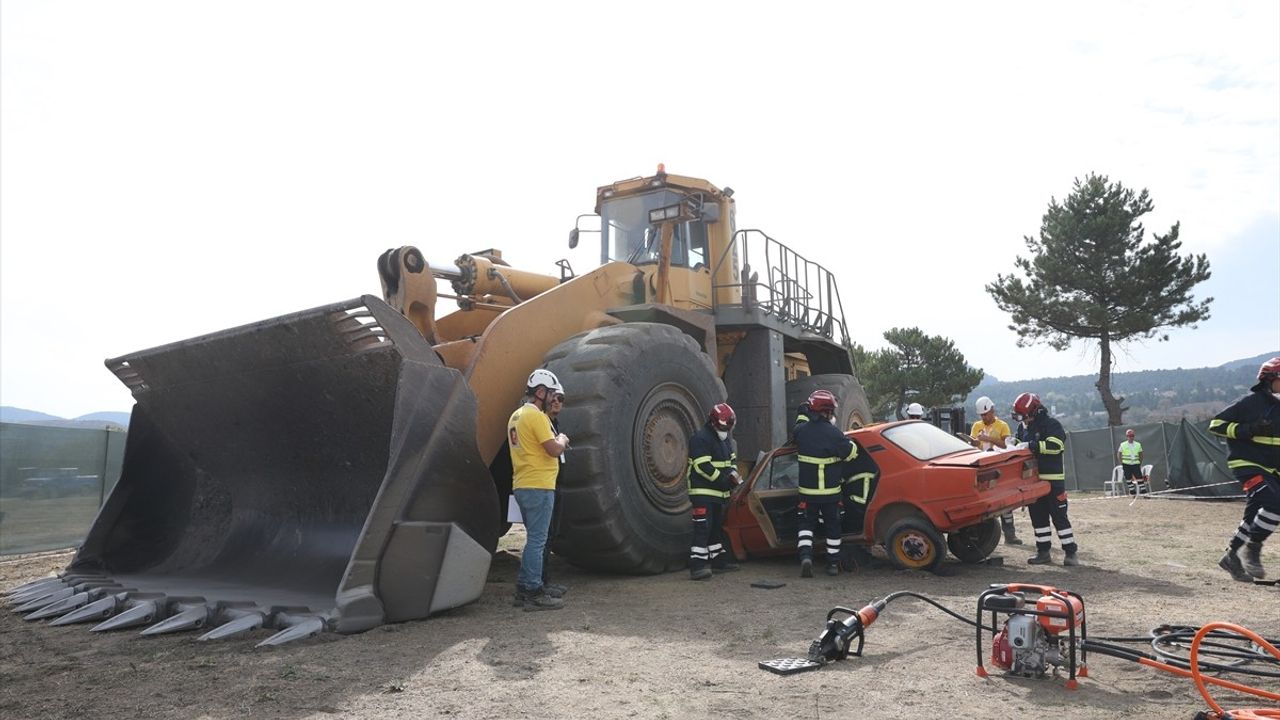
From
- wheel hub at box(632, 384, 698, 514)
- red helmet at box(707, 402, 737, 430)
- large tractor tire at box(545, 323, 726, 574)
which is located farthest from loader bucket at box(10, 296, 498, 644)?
red helmet at box(707, 402, 737, 430)

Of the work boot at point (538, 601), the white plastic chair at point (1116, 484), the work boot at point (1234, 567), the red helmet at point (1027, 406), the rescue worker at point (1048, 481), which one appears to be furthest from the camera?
the white plastic chair at point (1116, 484)

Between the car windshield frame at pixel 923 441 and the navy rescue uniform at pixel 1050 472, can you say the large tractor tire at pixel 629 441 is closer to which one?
the car windshield frame at pixel 923 441

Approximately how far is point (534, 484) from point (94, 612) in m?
2.94

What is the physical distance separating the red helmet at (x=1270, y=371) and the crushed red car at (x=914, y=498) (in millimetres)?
1998

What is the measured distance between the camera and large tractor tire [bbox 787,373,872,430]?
37.4ft

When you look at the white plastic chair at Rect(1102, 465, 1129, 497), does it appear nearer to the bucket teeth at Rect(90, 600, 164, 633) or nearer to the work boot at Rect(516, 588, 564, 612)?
the work boot at Rect(516, 588, 564, 612)

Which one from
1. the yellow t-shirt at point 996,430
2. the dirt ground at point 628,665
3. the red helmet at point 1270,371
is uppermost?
the red helmet at point 1270,371

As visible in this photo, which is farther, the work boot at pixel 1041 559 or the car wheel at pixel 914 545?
the work boot at pixel 1041 559

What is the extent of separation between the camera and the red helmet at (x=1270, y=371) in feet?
25.1

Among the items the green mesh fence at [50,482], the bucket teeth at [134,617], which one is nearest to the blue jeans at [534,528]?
the bucket teeth at [134,617]

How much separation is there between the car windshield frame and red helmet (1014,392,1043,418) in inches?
27.9

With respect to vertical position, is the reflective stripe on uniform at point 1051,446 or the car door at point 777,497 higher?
the reflective stripe on uniform at point 1051,446

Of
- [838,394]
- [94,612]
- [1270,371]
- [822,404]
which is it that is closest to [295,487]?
[94,612]

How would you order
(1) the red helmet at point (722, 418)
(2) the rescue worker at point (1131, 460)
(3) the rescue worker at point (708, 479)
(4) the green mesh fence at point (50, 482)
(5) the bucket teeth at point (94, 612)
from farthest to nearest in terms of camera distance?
(2) the rescue worker at point (1131, 460), (4) the green mesh fence at point (50, 482), (1) the red helmet at point (722, 418), (3) the rescue worker at point (708, 479), (5) the bucket teeth at point (94, 612)
